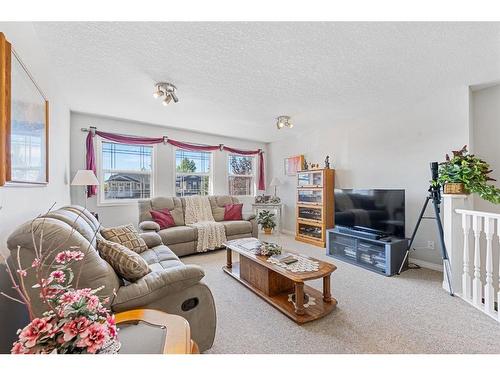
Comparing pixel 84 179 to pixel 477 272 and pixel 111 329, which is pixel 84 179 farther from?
pixel 477 272

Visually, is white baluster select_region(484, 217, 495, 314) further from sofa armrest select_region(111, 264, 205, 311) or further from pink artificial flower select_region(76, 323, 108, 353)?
pink artificial flower select_region(76, 323, 108, 353)

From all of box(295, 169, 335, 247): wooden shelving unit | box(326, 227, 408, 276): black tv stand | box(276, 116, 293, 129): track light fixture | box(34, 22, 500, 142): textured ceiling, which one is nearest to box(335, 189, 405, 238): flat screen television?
box(326, 227, 408, 276): black tv stand

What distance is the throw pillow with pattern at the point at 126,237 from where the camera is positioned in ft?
7.67

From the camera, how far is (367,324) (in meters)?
1.84

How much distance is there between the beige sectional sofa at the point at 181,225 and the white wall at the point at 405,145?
2037mm

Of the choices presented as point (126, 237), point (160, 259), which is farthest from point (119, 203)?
point (160, 259)

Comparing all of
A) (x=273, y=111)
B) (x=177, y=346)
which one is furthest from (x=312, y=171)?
(x=177, y=346)

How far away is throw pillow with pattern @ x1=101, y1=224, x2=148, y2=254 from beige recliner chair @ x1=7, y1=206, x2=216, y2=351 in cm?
65

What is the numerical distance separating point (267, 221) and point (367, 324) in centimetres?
342

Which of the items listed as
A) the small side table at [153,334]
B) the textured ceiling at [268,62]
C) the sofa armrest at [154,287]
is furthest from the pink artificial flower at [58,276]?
the textured ceiling at [268,62]

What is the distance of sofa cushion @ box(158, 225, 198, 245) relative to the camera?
3453mm

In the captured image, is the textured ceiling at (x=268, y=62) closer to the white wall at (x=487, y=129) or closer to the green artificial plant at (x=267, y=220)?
the white wall at (x=487, y=129)

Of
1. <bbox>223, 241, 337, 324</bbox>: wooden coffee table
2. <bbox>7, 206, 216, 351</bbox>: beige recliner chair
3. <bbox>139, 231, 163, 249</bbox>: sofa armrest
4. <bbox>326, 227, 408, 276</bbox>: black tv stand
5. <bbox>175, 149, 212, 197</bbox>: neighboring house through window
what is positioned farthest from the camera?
<bbox>175, 149, 212, 197</bbox>: neighboring house through window
